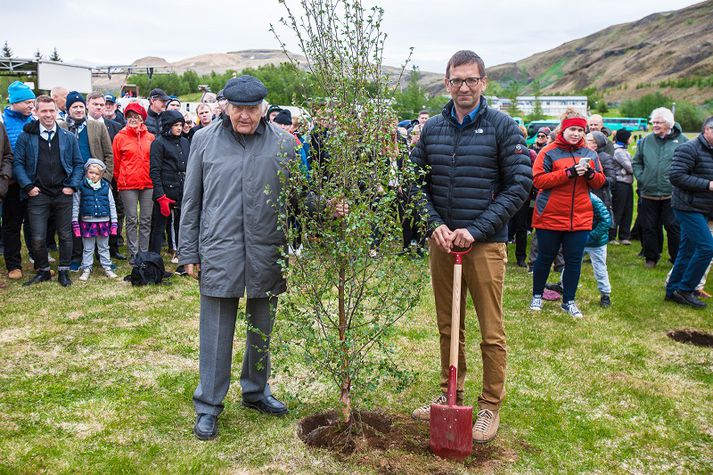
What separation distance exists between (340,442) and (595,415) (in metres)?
2.26

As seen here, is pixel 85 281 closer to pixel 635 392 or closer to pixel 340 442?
pixel 340 442

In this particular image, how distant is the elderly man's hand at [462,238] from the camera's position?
14.6 ft

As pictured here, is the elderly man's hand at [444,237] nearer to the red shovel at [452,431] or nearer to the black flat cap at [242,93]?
the red shovel at [452,431]

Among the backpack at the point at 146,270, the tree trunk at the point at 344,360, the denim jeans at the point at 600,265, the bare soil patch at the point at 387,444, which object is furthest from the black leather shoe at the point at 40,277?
the denim jeans at the point at 600,265

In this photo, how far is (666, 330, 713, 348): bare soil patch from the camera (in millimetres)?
7264

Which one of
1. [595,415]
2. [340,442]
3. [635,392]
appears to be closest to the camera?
[340,442]

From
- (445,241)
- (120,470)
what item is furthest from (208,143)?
(120,470)

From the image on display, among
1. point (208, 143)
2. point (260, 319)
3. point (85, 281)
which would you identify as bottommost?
point (85, 281)

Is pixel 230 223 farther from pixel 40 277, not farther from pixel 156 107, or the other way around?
pixel 156 107

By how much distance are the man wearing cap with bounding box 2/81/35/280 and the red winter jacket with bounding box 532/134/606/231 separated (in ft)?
23.9

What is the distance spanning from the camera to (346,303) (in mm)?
4637

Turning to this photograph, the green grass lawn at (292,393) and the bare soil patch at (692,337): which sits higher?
the bare soil patch at (692,337)

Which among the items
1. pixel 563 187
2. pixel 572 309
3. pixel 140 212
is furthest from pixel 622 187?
pixel 140 212

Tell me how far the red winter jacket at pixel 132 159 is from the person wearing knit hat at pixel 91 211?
0.31 metres
